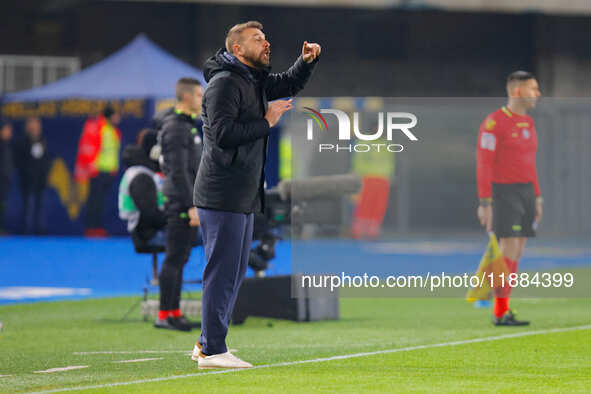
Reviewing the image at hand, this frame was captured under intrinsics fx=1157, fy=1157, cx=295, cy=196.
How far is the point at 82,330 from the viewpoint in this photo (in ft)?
30.3

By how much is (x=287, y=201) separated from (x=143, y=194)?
3.90 feet

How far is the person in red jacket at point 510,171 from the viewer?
9156 mm

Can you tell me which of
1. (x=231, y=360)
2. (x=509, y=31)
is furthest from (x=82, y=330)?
(x=509, y=31)

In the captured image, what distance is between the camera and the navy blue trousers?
21.2ft

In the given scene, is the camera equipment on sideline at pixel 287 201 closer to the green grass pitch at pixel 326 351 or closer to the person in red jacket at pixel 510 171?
the green grass pitch at pixel 326 351

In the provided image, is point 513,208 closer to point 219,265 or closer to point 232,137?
point 219,265

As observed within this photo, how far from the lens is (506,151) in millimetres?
9164

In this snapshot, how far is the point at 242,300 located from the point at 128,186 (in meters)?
1.33

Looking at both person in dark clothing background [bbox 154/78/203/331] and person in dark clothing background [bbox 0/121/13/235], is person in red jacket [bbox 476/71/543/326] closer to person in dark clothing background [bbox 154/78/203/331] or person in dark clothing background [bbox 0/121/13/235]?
person in dark clothing background [bbox 154/78/203/331]

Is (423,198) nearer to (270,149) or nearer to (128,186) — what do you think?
(128,186)

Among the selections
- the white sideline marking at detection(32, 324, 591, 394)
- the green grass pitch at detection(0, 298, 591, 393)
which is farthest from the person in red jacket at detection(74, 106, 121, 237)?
the white sideline marking at detection(32, 324, 591, 394)

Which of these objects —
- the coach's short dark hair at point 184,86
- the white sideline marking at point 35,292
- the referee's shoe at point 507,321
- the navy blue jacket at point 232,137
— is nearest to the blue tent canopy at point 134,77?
the white sideline marking at point 35,292

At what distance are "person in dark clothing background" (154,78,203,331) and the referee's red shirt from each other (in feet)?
7.44

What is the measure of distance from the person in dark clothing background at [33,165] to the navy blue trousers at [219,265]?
16.4m
